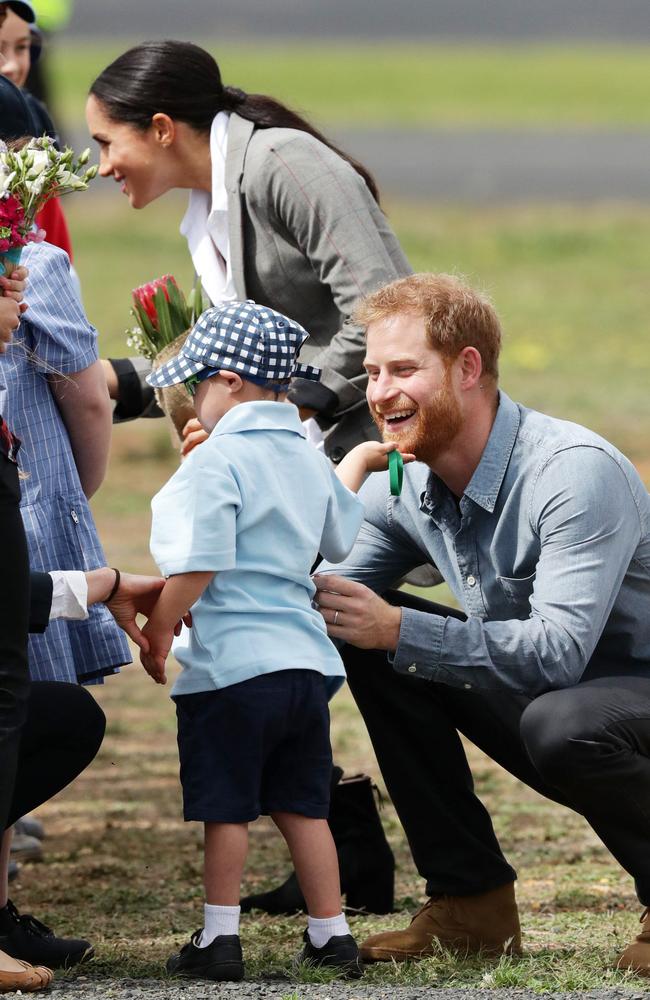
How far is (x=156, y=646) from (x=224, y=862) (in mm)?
456

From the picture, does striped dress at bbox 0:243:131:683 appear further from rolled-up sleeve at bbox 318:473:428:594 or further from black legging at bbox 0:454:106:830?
rolled-up sleeve at bbox 318:473:428:594

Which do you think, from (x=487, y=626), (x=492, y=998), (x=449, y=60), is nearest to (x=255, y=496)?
(x=487, y=626)

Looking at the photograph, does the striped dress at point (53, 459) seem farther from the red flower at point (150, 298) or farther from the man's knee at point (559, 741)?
the man's knee at point (559, 741)

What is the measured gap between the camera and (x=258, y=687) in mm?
3410

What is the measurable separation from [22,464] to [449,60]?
4012 centimetres

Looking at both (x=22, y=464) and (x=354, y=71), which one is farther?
(x=354, y=71)

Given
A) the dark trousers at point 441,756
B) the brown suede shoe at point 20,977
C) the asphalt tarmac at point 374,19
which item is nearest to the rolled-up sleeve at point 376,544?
the dark trousers at point 441,756

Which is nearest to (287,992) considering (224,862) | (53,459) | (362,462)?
(224,862)

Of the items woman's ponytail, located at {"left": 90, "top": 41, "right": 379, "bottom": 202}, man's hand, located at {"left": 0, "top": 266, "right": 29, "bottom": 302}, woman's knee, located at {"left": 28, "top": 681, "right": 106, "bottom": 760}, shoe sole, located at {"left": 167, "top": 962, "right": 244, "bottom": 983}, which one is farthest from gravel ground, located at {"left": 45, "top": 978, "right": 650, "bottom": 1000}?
woman's ponytail, located at {"left": 90, "top": 41, "right": 379, "bottom": 202}

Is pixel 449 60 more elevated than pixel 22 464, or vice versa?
pixel 22 464

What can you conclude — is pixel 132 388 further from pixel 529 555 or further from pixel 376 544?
pixel 529 555

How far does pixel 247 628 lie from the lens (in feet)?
11.2

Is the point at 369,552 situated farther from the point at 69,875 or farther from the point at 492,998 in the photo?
the point at 69,875

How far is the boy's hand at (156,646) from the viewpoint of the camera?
3508 millimetres
